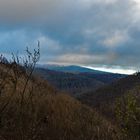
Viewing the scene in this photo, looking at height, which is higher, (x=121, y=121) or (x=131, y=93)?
(x=131, y=93)

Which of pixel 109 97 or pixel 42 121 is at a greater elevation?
pixel 42 121

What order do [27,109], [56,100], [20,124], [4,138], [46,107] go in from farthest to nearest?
[56,100] < [46,107] < [27,109] < [20,124] < [4,138]

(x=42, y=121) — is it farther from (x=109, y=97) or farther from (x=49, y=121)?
(x=109, y=97)

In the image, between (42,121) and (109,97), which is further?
(109,97)

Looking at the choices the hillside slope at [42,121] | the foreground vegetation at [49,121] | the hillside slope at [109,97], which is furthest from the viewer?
the hillside slope at [109,97]

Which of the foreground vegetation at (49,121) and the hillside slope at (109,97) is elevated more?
the foreground vegetation at (49,121)

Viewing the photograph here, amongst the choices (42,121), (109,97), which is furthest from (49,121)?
(109,97)

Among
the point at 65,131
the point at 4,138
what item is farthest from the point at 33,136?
the point at 65,131

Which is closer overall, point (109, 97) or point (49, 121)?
point (49, 121)

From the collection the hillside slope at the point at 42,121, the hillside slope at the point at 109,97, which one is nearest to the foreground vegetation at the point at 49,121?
the hillside slope at the point at 42,121

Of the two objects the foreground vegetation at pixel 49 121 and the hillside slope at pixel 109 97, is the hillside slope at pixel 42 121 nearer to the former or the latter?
the foreground vegetation at pixel 49 121

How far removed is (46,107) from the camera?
591 inches

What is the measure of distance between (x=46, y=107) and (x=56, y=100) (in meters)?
1.74

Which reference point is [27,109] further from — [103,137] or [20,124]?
[103,137]
